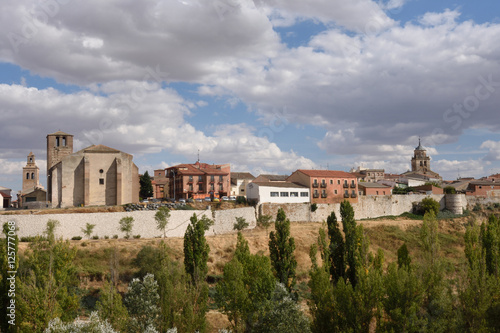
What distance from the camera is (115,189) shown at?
57.9m

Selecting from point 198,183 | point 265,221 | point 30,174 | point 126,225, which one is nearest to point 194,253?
point 126,225

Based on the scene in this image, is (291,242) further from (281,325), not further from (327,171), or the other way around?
(327,171)

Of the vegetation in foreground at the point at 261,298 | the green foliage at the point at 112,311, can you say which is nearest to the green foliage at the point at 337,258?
the vegetation in foreground at the point at 261,298

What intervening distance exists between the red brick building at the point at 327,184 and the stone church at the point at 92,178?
2747 cm

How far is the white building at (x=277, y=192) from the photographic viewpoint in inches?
2377

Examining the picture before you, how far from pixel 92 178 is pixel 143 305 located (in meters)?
39.7

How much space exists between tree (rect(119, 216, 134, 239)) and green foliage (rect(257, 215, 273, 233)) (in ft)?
58.9

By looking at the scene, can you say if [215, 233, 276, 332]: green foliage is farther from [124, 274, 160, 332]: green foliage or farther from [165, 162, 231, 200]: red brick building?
[165, 162, 231, 200]: red brick building

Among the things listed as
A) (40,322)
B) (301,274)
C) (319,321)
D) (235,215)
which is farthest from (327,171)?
(40,322)

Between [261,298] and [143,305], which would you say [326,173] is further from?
[143,305]

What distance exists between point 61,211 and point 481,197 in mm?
76408

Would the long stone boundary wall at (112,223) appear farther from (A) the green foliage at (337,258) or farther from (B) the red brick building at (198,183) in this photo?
(A) the green foliage at (337,258)

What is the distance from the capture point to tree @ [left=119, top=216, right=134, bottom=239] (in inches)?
1715

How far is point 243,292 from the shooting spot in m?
20.9
